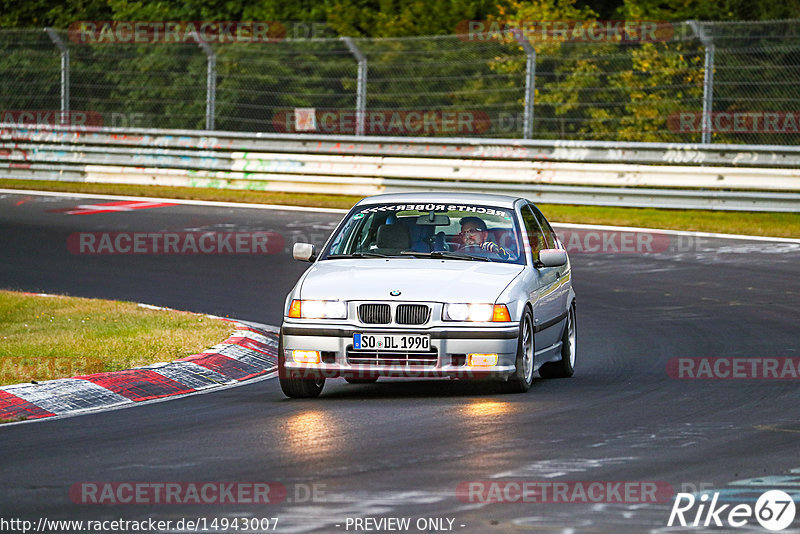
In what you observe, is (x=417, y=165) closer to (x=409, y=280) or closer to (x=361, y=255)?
(x=361, y=255)

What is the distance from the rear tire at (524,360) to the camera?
9.84 metres

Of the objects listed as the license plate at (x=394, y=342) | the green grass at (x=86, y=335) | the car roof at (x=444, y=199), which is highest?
the car roof at (x=444, y=199)

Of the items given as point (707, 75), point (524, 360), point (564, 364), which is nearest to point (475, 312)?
point (524, 360)

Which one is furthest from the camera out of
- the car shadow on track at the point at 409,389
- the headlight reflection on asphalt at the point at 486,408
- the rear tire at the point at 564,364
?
the rear tire at the point at 564,364

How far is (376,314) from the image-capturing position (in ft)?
31.6

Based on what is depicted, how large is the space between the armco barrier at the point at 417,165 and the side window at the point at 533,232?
11055 mm

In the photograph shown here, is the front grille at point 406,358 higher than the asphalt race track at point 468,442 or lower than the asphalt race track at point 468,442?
higher

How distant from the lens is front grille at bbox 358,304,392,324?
9.62 metres

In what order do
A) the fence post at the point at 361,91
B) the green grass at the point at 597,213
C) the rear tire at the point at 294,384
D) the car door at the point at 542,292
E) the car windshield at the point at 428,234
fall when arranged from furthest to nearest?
the fence post at the point at 361,91 < the green grass at the point at 597,213 < the car windshield at the point at 428,234 < the car door at the point at 542,292 < the rear tire at the point at 294,384

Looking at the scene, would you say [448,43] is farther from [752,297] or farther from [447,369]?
[447,369]

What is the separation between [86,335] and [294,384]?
2.91 m

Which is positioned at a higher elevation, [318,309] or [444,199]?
[444,199]

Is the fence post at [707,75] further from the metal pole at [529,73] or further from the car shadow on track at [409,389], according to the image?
the car shadow on track at [409,389]

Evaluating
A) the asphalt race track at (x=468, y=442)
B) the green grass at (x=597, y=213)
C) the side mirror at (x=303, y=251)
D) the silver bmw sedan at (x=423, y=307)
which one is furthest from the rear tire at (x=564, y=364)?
the green grass at (x=597, y=213)
